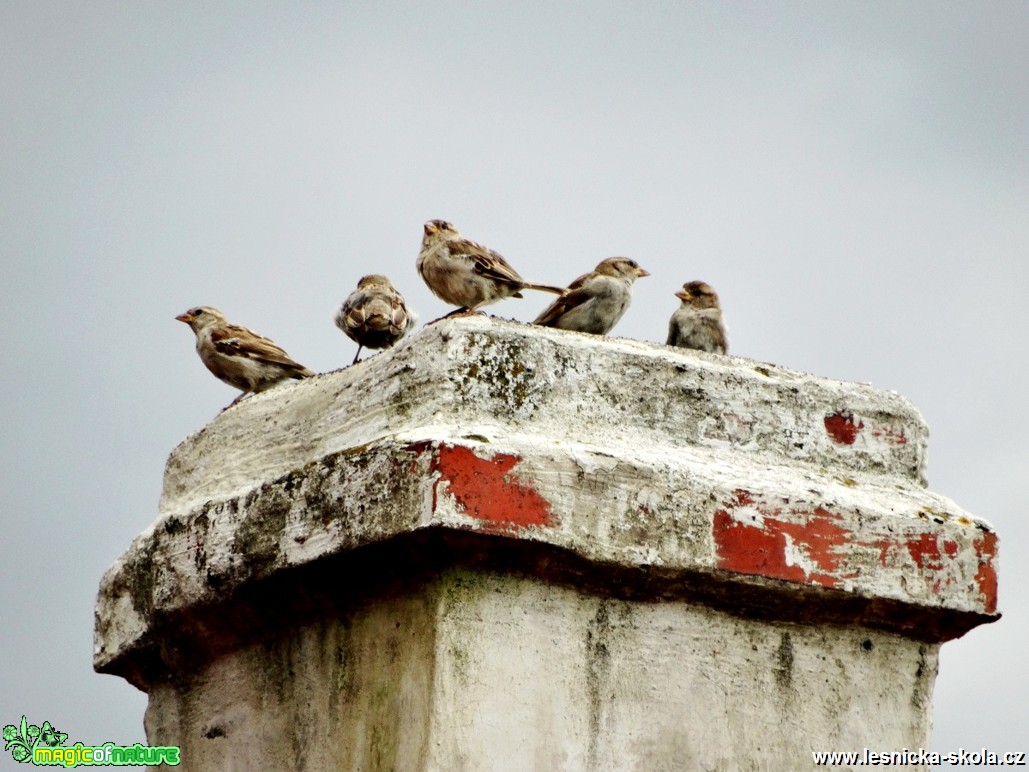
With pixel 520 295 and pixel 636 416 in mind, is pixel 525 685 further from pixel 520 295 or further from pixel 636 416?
pixel 520 295

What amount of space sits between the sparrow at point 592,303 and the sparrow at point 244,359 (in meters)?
1.45

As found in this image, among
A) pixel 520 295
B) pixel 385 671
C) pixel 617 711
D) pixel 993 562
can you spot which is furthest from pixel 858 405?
pixel 520 295

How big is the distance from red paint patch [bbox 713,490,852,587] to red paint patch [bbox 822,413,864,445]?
241mm

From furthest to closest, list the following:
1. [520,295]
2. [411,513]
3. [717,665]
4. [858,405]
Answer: [520,295]
[858,405]
[717,665]
[411,513]

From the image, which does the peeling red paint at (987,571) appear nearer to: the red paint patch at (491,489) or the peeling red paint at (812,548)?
the peeling red paint at (812,548)

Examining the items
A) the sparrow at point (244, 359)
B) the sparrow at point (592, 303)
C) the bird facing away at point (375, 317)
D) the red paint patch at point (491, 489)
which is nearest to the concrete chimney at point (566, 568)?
the red paint patch at point (491, 489)

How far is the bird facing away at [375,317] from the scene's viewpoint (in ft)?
20.7

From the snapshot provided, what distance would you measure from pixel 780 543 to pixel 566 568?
40 centimetres

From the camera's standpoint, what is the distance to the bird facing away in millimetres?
6297

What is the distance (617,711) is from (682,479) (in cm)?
42

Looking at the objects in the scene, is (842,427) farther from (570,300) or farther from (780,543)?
(570,300)

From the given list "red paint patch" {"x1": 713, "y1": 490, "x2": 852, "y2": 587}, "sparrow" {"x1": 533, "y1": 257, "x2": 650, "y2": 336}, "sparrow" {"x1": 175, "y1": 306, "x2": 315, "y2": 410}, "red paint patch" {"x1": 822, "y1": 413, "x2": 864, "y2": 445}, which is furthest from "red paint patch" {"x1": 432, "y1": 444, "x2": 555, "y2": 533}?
"sparrow" {"x1": 175, "y1": 306, "x2": 315, "y2": 410}

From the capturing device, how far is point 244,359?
6918 mm

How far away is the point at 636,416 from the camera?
2.78m
